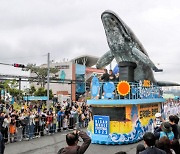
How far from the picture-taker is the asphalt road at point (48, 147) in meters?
10.7

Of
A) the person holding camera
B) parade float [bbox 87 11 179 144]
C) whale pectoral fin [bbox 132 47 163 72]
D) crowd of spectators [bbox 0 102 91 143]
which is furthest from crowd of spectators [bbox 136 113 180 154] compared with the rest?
crowd of spectators [bbox 0 102 91 143]

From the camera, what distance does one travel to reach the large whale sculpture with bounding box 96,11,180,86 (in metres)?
13.6

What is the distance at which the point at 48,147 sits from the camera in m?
11.5

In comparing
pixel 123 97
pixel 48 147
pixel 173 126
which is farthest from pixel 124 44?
pixel 173 126

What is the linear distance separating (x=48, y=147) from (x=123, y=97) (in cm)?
428

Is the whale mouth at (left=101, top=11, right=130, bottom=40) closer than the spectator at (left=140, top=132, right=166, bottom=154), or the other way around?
the spectator at (left=140, top=132, right=166, bottom=154)

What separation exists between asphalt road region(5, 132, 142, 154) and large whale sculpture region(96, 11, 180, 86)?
4665mm

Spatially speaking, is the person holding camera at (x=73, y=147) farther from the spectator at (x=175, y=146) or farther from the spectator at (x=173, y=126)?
the spectator at (x=173, y=126)

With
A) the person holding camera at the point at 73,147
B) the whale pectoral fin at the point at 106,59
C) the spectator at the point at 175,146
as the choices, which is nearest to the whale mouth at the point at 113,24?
the whale pectoral fin at the point at 106,59

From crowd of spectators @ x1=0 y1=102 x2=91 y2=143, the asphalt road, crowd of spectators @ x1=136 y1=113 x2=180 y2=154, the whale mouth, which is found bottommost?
the asphalt road

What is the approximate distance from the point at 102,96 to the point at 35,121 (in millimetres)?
4152

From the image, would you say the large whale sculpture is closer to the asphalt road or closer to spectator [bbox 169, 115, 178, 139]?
the asphalt road

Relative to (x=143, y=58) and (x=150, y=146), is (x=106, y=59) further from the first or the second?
(x=150, y=146)

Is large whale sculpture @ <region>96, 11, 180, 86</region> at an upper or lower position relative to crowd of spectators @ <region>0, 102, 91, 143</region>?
upper
